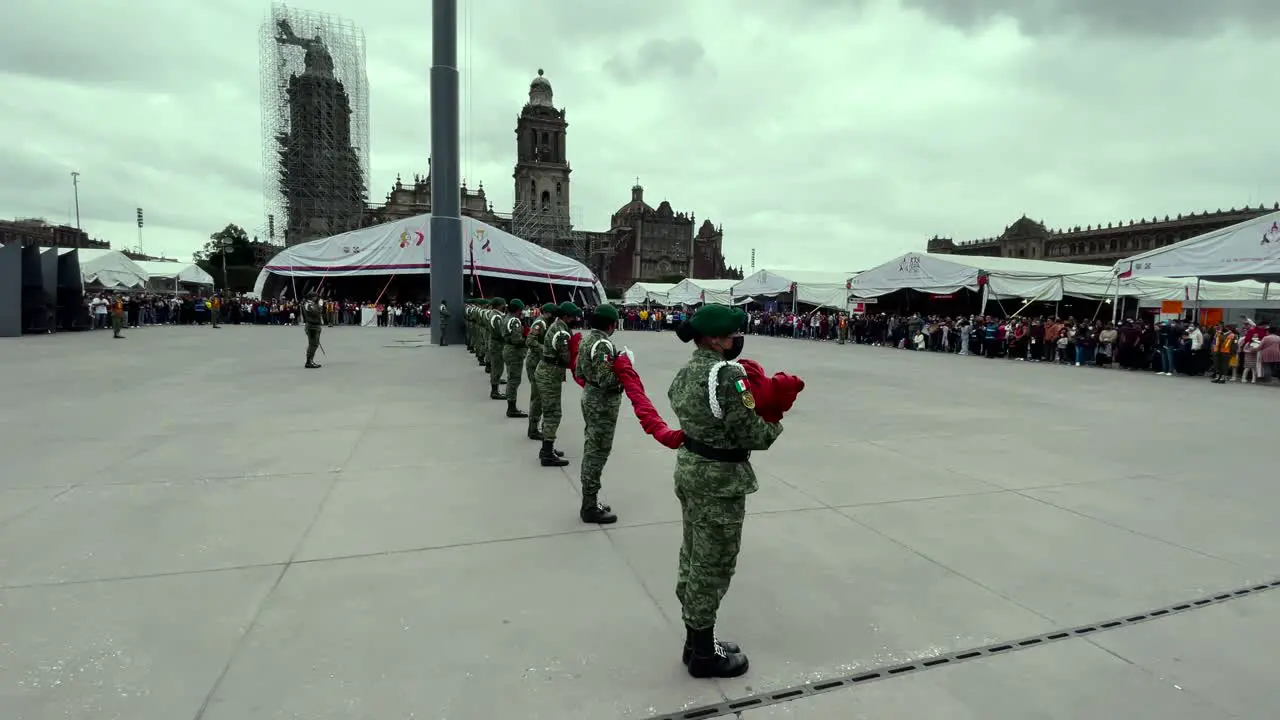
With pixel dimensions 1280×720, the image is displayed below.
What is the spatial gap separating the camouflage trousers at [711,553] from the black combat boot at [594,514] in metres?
2.10

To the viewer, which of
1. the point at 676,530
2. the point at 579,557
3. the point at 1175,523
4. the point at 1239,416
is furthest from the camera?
the point at 1239,416

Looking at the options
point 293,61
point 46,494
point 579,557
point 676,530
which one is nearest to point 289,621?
point 579,557

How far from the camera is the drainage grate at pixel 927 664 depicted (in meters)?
2.80

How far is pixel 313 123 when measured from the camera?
55250 millimetres

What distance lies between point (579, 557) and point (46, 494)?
4.83 m

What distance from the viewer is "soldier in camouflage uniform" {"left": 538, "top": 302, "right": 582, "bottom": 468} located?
6711 millimetres

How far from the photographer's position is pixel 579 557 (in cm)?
439

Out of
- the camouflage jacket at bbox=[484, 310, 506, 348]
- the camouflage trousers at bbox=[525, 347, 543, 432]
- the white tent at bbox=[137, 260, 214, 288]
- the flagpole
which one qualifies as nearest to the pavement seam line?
the camouflage trousers at bbox=[525, 347, 543, 432]

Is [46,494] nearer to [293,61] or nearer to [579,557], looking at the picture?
[579,557]

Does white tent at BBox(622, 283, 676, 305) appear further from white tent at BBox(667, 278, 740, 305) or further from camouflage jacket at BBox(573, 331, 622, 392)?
camouflage jacket at BBox(573, 331, 622, 392)

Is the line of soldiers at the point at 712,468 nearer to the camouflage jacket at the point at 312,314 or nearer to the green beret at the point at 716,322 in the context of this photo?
the green beret at the point at 716,322

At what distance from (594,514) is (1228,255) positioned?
18676 mm

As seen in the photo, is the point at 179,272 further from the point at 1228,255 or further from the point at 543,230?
the point at 1228,255

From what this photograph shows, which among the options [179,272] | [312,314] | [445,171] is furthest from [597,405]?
[179,272]
